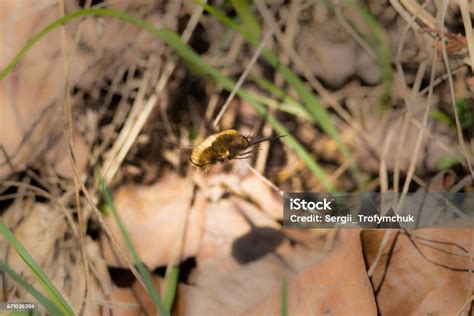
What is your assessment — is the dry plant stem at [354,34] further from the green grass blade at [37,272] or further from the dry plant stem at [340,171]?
the green grass blade at [37,272]

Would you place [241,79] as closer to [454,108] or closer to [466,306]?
[454,108]

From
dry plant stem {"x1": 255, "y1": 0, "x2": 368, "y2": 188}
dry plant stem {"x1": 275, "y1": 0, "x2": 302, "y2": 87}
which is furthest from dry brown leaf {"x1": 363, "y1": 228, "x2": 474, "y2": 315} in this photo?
dry plant stem {"x1": 275, "y1": 0, "x2": 302, "y2": 87}

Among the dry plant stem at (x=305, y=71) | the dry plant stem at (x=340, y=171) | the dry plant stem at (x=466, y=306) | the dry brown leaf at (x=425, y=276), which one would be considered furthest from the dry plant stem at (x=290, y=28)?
the dry plant stem at (x=466, y=306)

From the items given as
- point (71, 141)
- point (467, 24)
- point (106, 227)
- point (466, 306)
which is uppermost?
point (467, 24)

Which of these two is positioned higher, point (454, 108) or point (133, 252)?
point (454, 108)

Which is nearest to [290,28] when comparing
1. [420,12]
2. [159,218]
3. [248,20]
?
[248,20]

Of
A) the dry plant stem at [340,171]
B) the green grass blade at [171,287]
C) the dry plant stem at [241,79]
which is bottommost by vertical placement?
the green grass blade at [171,287]

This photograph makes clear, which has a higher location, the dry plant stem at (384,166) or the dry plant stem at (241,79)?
the dry plant stem at (241,79)

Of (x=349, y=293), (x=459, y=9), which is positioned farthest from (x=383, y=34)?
(x=349, y=293)
